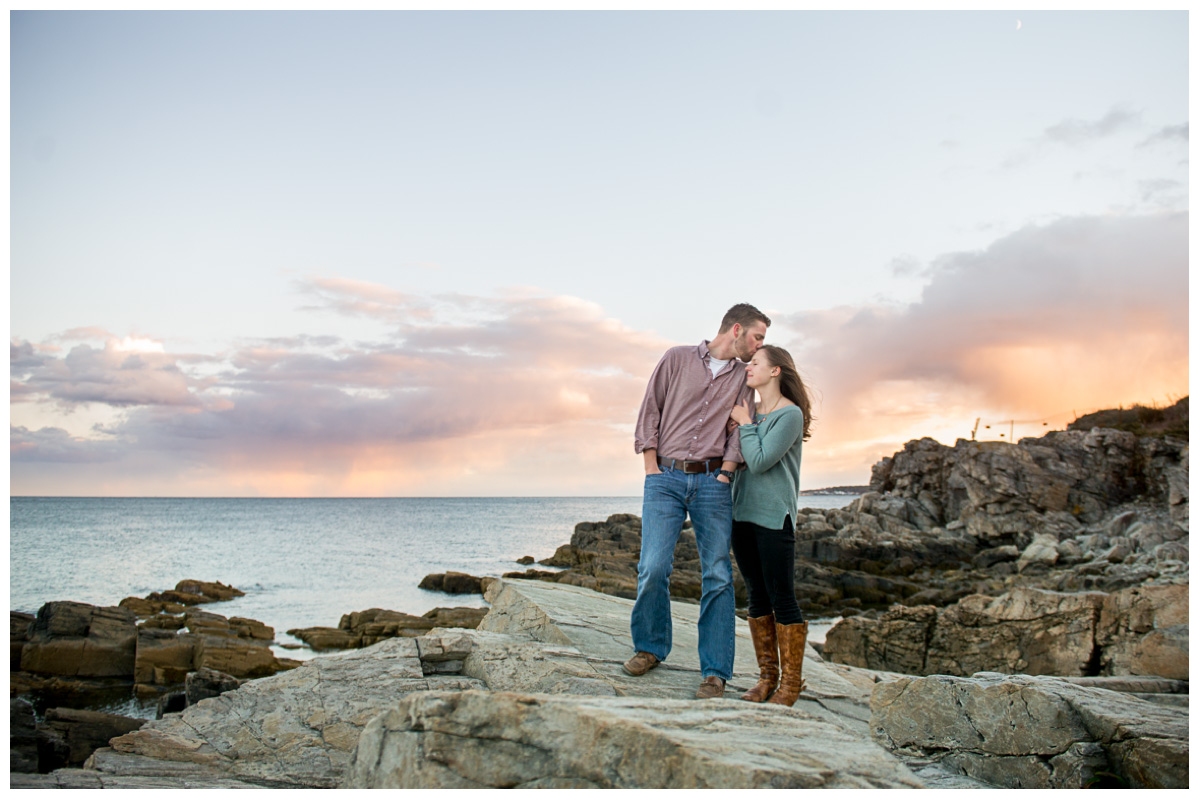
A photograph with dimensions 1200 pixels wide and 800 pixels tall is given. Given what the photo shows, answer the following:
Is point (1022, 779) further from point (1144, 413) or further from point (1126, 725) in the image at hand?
point (1144, 413)

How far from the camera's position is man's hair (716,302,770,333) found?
180 inches

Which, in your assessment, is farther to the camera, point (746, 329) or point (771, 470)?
point (746, 329)

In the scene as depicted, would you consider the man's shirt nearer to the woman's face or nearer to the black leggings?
the woman's face

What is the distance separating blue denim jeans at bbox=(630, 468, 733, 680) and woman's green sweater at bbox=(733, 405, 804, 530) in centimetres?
13

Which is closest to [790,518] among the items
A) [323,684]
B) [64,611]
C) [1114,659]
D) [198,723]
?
[323,684]

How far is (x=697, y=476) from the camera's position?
439 centimetres

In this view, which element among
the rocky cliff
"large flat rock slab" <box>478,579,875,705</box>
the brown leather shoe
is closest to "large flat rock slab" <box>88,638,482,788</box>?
the rocky cliff

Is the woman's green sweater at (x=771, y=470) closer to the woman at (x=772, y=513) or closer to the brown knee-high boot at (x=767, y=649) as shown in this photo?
the woman at (x=772, y=513)

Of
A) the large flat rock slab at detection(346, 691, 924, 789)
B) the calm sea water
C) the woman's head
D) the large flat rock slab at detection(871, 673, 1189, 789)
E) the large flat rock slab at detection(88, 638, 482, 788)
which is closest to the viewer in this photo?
the large flat rock slab at detection(346, 691, 924, 789)

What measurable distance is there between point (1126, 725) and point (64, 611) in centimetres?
1567

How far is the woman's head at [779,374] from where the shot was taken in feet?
14.5

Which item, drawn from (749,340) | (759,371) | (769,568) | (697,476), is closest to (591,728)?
(769,568)

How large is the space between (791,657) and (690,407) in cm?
155

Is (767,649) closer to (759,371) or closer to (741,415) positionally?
(741,415)
